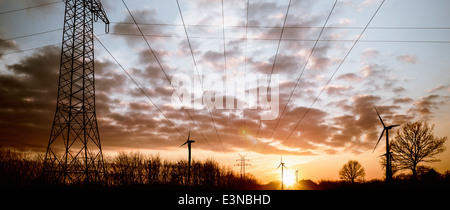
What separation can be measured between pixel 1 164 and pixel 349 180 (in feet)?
332

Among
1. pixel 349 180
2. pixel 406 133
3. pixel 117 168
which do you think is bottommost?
pixel 349 180

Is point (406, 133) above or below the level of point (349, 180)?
above

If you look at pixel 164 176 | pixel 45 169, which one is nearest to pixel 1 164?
pixel 45 169
